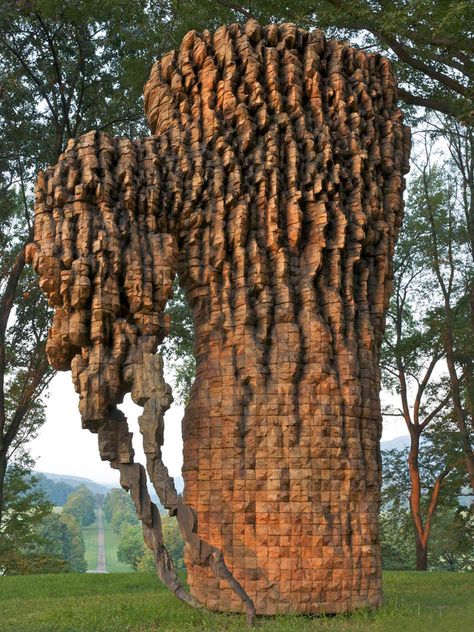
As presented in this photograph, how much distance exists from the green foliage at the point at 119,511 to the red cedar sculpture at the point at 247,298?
52.3 m

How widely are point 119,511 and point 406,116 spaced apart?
57237 millimetres

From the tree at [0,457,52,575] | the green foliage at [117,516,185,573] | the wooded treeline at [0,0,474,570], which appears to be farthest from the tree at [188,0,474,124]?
the green foliage at [117,516,185,573]

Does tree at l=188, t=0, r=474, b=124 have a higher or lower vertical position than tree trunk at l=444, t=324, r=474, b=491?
higher

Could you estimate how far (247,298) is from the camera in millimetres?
7363

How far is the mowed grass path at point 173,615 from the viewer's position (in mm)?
6266

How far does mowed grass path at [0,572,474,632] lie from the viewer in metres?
6.27

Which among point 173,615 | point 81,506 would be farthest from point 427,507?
point 81,506

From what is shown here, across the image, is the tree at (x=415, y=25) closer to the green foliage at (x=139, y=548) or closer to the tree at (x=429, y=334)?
the tree at (x=429, y=334)

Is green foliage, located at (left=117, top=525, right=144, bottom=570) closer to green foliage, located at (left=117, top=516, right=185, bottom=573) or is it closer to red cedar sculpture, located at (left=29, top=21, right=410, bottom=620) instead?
green foliage, located at (left=117, top=516, right=185, bottom=573)

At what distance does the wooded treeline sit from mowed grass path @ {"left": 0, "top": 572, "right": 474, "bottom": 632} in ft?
12.7

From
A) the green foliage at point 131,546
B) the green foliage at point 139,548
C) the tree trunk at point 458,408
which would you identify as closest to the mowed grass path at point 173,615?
the tree trunk at point 458,408

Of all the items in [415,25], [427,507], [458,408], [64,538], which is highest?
[415,25]

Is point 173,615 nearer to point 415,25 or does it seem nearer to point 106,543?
point 415,25

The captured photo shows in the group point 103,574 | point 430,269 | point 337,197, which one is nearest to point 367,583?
point 337,197
